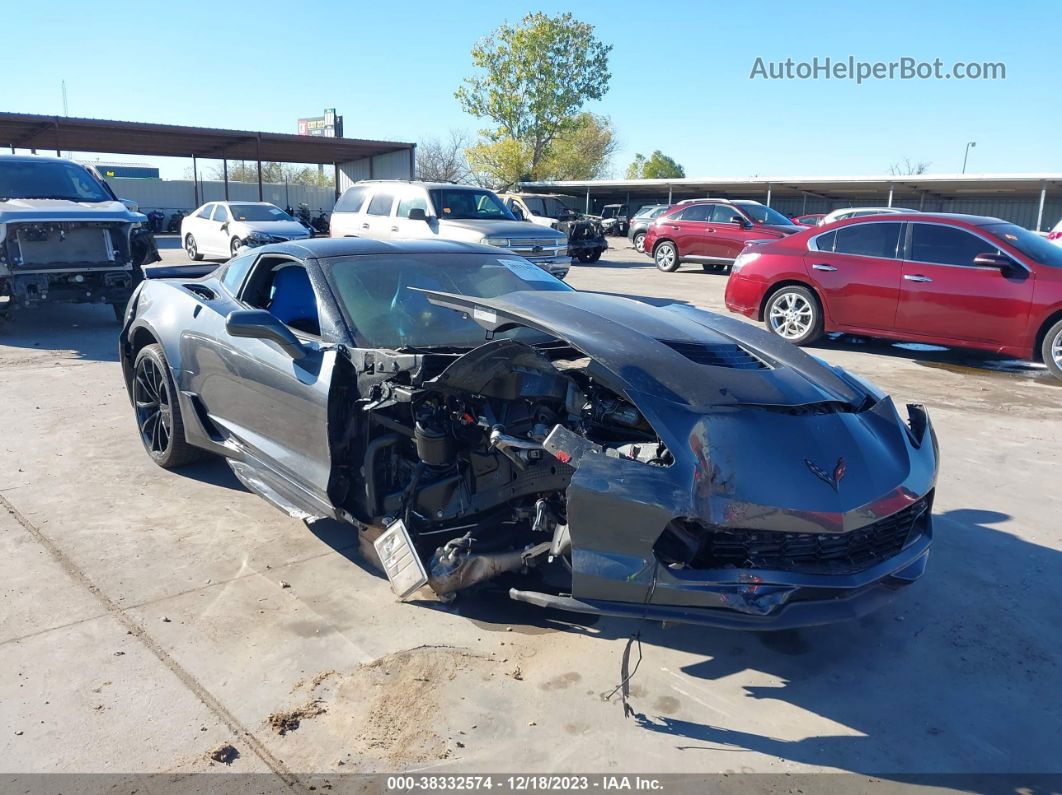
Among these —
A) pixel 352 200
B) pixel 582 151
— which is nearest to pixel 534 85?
pixel 582 151

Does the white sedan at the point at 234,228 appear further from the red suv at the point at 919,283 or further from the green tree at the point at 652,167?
the green tree at the point at 652,167

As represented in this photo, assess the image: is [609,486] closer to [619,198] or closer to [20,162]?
[20,162]

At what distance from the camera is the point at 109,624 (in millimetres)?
3375

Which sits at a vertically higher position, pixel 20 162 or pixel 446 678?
pixel 20 162

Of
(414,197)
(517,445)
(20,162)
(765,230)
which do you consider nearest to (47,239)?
(20,162)

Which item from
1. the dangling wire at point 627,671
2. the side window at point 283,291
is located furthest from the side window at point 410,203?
the dangling wire at point 627,671

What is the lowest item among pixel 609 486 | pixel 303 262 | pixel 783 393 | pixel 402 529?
pixel 402 529

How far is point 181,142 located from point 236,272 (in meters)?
32.3

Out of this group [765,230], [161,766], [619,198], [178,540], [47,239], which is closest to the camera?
[161,766]

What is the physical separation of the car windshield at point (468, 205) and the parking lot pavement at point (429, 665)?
32.4ft

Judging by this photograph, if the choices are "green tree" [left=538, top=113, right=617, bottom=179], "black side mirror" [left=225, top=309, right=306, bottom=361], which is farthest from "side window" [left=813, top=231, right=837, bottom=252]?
"green tree" [left=538, top=113, right=617, bottom=179]

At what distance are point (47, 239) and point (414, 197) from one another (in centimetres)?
625

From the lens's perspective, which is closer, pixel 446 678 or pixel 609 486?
pixel 609 486

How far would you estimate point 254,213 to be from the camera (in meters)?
19.1
